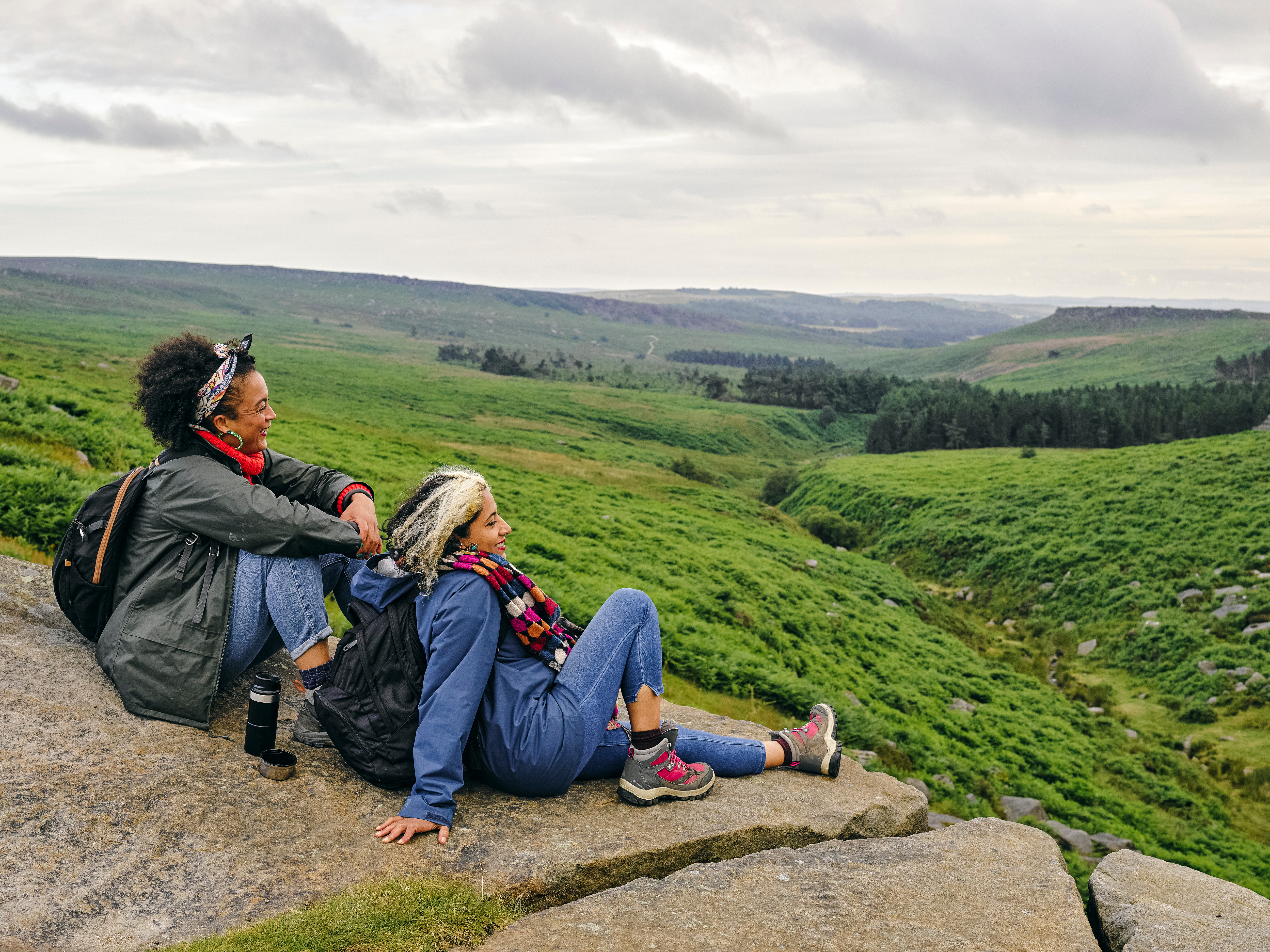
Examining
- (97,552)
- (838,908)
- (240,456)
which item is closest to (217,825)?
(97,552)

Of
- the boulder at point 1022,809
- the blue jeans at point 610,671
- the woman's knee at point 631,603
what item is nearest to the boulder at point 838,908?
the blue jeans at point 610,671

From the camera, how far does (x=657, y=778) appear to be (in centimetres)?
595

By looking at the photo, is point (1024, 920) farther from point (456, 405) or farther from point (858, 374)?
point (858, 374)

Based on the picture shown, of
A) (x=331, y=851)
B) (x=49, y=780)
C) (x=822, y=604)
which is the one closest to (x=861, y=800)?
(x=331, y=851)

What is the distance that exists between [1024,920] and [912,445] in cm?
9465

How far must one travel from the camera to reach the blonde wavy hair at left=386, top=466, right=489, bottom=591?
16.9ft

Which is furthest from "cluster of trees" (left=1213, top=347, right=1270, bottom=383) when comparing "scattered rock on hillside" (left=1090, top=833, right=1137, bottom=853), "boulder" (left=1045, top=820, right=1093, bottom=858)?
"boulder" (left=1045, top=820, right=1093, bottom=858)

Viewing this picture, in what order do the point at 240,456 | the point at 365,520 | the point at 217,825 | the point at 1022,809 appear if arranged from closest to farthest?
the point at 217,825
the point at 240,456
the point at 365,520
the point at 1022,809

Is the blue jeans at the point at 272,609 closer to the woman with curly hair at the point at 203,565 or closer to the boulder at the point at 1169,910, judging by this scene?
the woman with curly hair at the point at 203,565

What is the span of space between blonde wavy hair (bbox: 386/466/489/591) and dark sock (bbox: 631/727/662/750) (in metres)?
1.90

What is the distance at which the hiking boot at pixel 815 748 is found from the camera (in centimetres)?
713

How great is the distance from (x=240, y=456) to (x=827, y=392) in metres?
154

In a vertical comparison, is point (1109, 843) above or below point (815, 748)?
below

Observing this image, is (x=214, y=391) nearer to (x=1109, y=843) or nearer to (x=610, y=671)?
(x=610, y=671)
